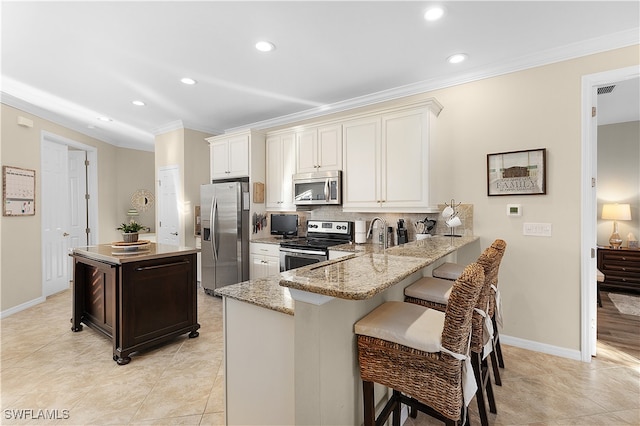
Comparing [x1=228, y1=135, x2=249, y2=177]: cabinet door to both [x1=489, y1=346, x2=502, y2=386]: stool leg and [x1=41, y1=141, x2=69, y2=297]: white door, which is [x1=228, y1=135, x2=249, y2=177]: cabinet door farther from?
[x1=489, y1=346, x2=502, y2=386]: stool leg

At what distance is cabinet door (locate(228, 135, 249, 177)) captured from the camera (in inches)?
173

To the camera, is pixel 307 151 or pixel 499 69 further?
pixel 307 151

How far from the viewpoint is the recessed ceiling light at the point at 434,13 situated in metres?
2.13

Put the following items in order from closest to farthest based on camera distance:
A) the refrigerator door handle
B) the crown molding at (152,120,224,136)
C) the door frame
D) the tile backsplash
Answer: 1. the door frame
2. the tile backsplash
3. the refrigerator door handle
4. the crown molding at (152,120,224,136)

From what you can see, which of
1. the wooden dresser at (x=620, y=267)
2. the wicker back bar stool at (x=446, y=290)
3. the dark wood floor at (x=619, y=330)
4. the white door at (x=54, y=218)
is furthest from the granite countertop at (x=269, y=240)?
the wooden dresser at (x=620, y=267)

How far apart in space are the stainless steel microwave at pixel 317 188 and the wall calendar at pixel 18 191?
140 inches

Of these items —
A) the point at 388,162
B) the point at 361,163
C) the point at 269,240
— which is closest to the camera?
the point at 388,162

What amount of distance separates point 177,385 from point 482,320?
2.19m

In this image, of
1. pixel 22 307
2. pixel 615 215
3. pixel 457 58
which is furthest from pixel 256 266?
pixel 615 215

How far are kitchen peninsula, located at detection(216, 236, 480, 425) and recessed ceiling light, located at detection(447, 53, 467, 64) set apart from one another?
2026mm

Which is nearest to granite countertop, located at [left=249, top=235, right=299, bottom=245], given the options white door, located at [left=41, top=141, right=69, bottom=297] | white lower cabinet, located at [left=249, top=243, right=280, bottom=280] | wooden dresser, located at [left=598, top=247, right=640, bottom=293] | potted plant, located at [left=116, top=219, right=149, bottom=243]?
white lower cabinet, located at [left=249, top=243, right=280, bottom=280]

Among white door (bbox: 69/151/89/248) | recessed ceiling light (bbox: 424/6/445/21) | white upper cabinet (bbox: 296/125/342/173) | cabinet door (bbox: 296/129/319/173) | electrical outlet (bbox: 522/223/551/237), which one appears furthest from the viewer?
white door (bbox: 69/151/89/248)

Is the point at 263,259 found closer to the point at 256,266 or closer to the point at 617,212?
the point at 256,266

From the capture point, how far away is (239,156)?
176 inches
